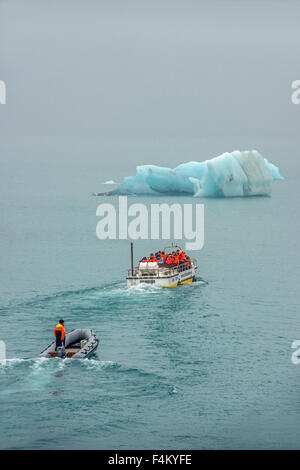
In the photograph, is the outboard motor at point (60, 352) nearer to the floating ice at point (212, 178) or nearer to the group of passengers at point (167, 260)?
the group of passengers at point (167, 260)

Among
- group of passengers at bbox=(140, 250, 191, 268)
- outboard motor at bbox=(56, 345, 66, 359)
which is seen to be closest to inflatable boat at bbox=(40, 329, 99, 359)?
outboard motor at bbox=(56, 345, 66, 359)

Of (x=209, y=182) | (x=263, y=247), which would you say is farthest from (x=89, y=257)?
(x=209, y=182)

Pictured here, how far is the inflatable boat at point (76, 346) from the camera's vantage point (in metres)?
39.9

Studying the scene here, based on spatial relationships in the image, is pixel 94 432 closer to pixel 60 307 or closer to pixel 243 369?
pixel 243 369

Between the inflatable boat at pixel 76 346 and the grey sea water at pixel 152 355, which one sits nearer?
the grey sea water at pixel 152 355

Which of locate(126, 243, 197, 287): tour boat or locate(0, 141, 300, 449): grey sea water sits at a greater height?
locate(126, 243, 197, 287): tour boat

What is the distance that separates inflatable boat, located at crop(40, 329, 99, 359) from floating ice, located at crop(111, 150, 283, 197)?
65.1 metres

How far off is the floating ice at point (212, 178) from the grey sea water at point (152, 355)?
2614 centimetres

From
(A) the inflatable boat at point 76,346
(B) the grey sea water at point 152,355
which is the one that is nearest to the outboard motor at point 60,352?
(A) the inflatable boat at point 76,346

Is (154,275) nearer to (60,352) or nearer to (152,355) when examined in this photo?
(152,355)

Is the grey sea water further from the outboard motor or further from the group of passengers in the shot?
the group of passengers

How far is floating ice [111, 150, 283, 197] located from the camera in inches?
4390

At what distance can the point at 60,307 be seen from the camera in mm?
52750
